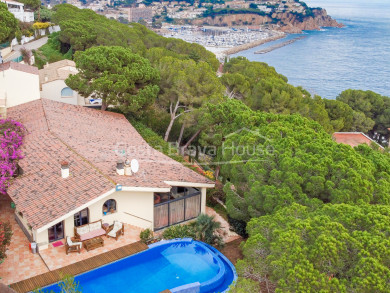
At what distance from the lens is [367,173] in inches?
575

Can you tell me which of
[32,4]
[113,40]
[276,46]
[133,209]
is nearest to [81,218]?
[133,209]

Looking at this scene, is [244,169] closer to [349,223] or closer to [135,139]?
[349,223]

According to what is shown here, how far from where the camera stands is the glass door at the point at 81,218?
15734mm

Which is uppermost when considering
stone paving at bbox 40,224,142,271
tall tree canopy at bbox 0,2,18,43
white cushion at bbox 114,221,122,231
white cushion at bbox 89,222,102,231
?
tall tree canopy at bbox 0,2,18,43

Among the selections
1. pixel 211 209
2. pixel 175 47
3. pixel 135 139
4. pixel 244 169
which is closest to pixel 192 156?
pixel 135 139

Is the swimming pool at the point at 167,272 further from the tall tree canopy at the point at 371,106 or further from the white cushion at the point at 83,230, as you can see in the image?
the tall tree canopy at the point at 371,106

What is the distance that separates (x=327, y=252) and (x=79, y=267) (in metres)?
8.72

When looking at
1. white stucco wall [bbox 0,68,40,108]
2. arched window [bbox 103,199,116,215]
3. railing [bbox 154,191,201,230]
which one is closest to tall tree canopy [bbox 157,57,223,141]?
white stucco wall [bbox 0,68,40,108]

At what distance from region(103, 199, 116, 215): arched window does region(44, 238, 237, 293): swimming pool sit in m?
2.22

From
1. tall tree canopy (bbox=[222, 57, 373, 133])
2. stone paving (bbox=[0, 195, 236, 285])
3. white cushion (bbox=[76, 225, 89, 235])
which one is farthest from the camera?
tall tree canopy (bbox=[222, 57, 373, 133])

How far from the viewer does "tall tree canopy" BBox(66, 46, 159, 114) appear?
26375 mm

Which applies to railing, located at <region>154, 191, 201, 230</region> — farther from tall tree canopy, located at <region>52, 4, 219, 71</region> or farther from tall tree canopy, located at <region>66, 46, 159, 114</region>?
tall tree canopy, located at <region>52, 4, 219, 71</region>

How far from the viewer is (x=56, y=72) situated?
32094 mm

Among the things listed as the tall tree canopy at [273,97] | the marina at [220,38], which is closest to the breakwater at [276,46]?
the marina at [220,38]
